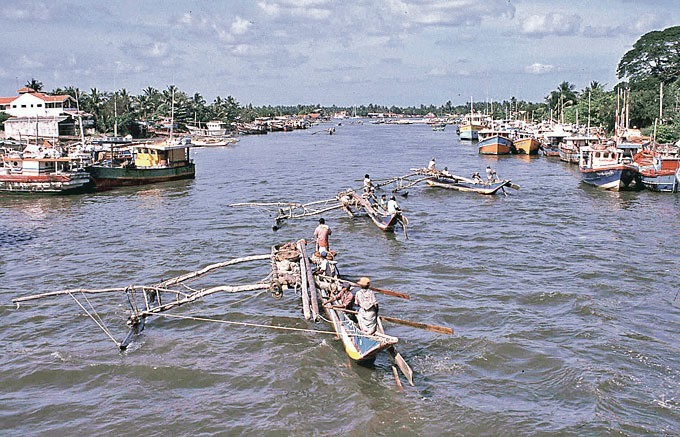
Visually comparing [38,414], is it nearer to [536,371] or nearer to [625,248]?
[536,371]

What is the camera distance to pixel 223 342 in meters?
14.2

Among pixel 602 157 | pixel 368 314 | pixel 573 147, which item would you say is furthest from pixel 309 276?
pixel 573 147

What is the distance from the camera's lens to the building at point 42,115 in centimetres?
6525

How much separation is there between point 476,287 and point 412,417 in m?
7.64

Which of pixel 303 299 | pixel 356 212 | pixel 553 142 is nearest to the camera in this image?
→ pixel 303 299

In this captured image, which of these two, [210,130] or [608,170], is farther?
[210,130]

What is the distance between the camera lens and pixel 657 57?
75.8 meters

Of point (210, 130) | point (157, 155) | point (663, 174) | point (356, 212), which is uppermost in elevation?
point (210, 130)

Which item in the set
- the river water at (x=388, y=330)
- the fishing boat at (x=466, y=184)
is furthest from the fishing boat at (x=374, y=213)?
the fishing boat at (x=466, y=184)

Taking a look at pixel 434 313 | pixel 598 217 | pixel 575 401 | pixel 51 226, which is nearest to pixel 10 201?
pixel 51 226

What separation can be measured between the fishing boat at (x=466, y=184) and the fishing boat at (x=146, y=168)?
1728 cm

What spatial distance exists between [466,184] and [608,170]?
7.80m

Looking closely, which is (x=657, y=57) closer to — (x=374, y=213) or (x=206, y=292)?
(x=374, y=213)

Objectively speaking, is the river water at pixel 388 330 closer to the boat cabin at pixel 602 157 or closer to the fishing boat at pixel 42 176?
the boat cabin at pixel 602 157
